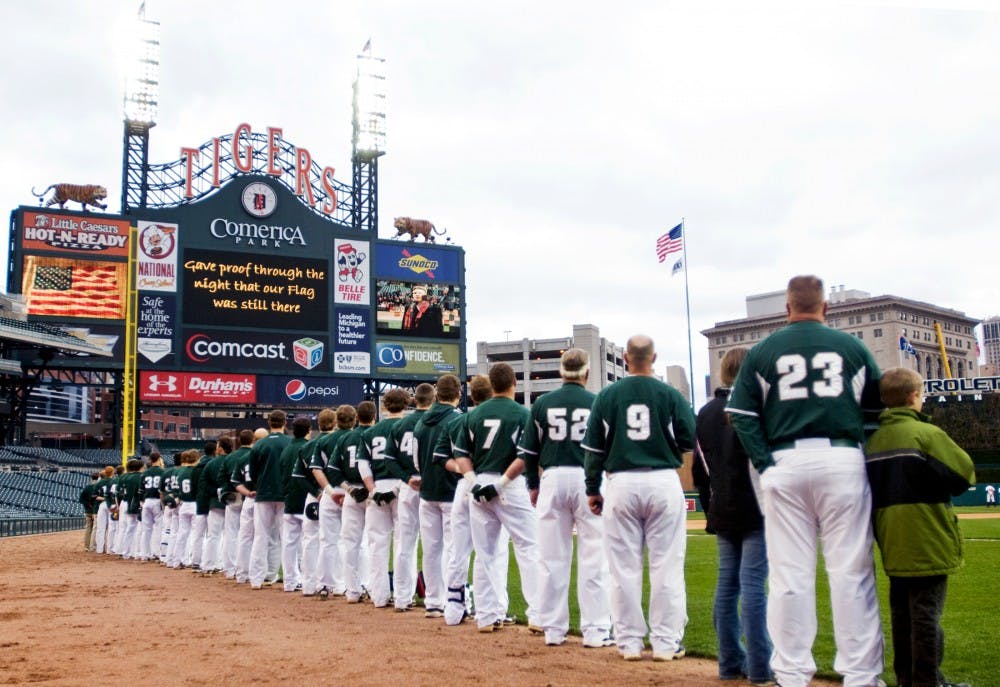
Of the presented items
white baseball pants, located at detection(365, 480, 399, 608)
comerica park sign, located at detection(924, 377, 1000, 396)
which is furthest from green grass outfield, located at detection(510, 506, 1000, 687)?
comerica park sign, located at detection(924, 377, 1000, 396)

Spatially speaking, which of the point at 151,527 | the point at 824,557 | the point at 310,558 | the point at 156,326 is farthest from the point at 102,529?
the point at 824,557

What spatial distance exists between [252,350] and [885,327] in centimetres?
9561

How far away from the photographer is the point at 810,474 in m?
4.87

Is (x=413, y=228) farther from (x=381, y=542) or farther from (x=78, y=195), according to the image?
(x=381, y=542)

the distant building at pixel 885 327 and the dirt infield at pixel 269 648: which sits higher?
the distant building at pixel 885 327

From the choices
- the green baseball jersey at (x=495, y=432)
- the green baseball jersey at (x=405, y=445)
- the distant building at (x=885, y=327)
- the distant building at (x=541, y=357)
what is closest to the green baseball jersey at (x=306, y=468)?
the green baseball jersey at (x=405, y=445)

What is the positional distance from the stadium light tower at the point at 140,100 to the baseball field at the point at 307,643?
32.3m

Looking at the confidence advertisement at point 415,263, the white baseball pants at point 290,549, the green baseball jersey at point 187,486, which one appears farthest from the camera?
the confidence advertisement at point 415,263

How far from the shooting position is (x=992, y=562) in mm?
12898

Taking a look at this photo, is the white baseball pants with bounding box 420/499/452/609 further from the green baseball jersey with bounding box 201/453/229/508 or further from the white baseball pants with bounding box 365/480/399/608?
the green baseball jersey with bounding box 201/453/229/508

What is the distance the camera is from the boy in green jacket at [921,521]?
4.75 metres

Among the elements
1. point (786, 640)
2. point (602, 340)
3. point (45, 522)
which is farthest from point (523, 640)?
point (602, 340)

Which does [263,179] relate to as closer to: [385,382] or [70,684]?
[385,382]

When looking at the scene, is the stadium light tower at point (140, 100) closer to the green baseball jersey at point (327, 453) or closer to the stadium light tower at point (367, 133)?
the stadium light tower at point (367, 133)
